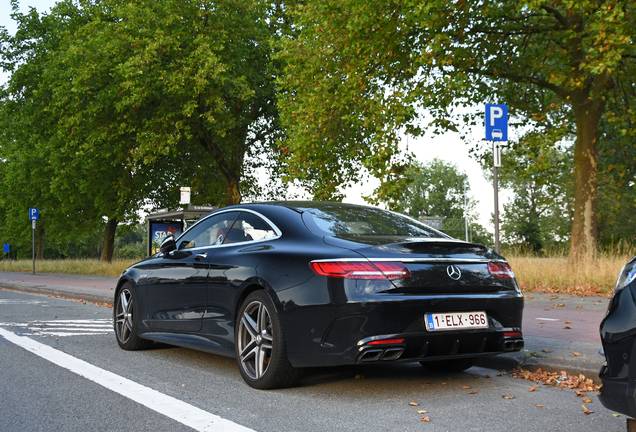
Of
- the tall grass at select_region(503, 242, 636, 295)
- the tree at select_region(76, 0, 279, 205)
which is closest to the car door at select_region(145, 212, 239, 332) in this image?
the tall grass at select_region(503, 242, 636, 295)

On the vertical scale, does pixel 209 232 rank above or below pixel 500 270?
above

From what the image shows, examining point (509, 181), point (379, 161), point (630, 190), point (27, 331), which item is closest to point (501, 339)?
point (27, 331)

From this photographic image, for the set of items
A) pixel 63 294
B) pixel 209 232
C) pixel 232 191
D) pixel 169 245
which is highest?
pixel 232 191

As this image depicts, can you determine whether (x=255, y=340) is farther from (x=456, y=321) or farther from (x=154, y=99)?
(x=154, y=99)

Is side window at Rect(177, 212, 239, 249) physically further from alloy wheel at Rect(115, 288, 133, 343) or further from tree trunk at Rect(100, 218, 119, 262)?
tree trunk at Rect(100, 218, 119, 262)

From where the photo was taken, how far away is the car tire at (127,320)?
23.8 feet

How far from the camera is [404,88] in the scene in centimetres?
1638

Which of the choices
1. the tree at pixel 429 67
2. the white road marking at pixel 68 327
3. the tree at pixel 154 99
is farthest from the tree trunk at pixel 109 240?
the white road marking at pixel 68 327

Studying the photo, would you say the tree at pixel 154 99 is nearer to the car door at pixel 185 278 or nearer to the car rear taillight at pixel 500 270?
the car door at pixel 185 278

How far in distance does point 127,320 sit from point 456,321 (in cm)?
403

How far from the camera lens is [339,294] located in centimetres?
466

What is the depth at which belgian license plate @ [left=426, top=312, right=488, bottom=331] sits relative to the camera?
474 centimetres

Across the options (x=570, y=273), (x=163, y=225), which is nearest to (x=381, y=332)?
(x=570, y=273)

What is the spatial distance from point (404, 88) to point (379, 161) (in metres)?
1.96
